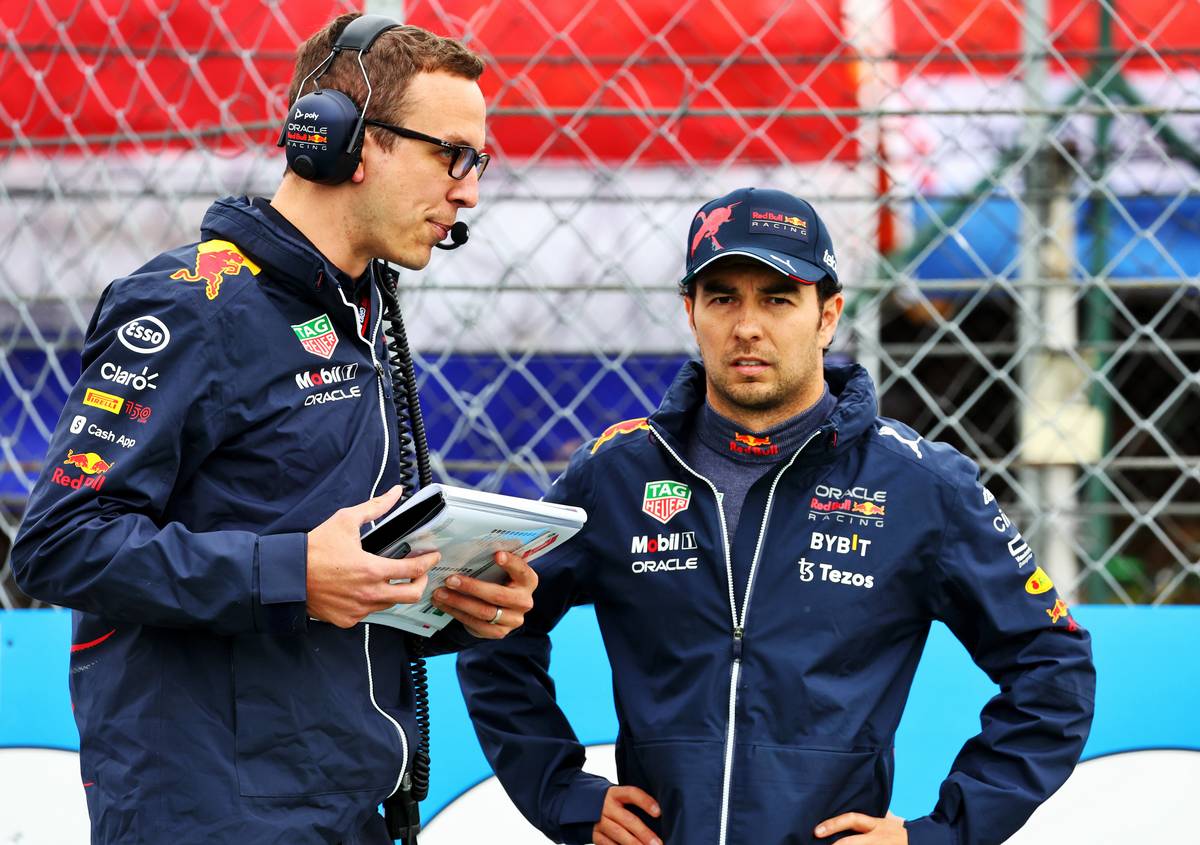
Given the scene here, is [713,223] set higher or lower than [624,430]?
higher

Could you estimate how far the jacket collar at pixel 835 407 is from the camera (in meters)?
1.90

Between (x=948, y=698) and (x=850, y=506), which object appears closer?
(x=850, y=506)

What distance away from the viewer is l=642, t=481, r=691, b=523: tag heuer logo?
6.43ft

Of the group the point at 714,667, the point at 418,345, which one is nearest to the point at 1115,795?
the point at 714,667

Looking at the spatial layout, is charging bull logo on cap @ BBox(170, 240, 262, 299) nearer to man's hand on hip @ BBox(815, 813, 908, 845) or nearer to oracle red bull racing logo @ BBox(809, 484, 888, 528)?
oracle red bull racing logo @ BBox(809, 484, 888, 528)

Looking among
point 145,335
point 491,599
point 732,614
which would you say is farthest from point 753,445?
point 145,335

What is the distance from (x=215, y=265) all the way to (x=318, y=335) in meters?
0.14

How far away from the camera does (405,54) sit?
1802 millimetres

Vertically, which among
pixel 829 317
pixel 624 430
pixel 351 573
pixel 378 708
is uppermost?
pixel 829 317

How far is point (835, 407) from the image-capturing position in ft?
6.40

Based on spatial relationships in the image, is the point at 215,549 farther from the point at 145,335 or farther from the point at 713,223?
the point at 713,223

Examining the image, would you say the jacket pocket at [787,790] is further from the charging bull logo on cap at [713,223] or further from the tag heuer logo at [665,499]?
the charging bull logo on cap at [713,223]

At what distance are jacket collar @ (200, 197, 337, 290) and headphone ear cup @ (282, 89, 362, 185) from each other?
77 mm

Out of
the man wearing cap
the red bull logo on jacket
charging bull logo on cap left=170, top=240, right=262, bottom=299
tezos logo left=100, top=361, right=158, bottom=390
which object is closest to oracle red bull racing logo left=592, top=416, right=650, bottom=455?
the man wearing cap
